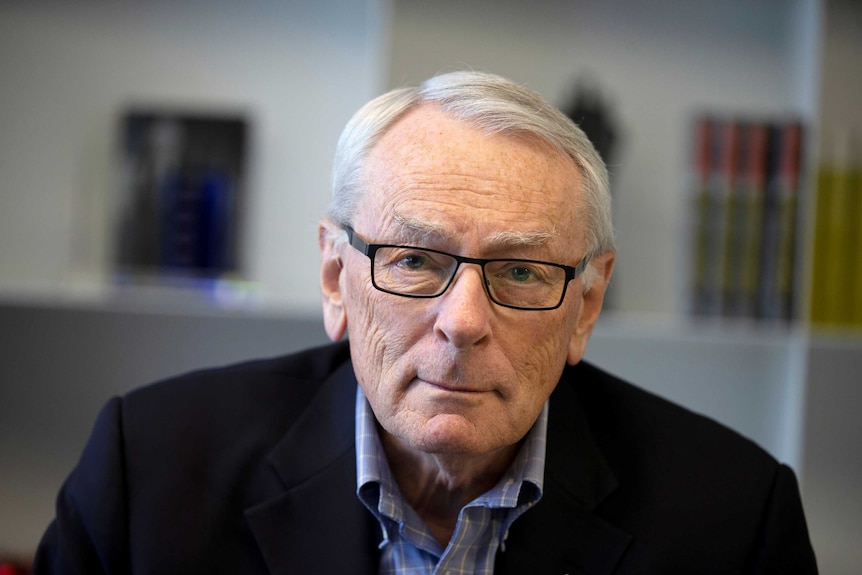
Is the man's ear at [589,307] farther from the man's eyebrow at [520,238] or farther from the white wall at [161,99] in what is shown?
the white wall at [161,99]

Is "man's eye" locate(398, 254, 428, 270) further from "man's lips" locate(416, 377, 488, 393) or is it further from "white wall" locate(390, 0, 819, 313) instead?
"white wall" locate(390, 0, 819, 313)

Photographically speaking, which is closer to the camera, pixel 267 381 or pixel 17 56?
pixel 267 381

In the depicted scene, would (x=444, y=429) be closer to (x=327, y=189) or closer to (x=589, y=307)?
(x=589, y=307)

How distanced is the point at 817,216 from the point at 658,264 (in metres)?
0.38

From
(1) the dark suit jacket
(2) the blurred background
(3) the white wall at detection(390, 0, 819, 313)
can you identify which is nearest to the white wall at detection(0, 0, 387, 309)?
(2) the blurred background

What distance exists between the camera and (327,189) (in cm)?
206

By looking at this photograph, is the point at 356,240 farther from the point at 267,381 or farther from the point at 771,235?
the point at 771,235

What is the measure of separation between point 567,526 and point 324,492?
13.2 inches

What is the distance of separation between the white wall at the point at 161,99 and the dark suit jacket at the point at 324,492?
74 centimetres

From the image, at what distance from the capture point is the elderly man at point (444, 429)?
103cm

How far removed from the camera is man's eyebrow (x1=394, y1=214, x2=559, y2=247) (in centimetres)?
102

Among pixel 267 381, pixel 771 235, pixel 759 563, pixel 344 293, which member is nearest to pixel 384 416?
pixel 344 293

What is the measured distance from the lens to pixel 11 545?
214cm

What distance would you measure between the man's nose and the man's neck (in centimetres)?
25
